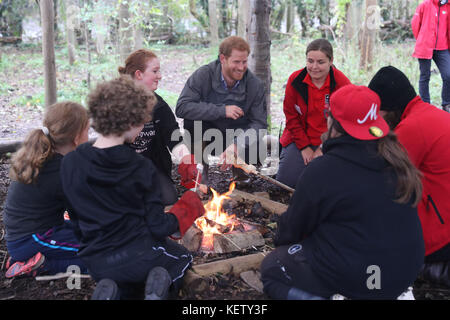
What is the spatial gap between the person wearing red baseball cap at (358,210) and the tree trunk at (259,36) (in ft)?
10.8

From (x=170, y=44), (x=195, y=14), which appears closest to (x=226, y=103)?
(x=195, y=14)

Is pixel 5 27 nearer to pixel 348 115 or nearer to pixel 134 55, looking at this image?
pixel 134 55

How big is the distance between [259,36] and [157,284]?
3.90 metres

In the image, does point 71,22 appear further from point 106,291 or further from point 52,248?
point 106,291

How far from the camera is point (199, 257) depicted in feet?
10.9

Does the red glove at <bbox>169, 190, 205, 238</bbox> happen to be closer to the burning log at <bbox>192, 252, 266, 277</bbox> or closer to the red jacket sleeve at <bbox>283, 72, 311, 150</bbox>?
the burning log at <bbox>192, 252, 266, 277</bbox>

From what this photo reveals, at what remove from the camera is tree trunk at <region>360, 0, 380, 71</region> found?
1020cm

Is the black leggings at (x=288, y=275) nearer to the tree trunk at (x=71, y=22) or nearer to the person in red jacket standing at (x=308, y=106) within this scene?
the person in red jacket standing at (x=308, y=106)

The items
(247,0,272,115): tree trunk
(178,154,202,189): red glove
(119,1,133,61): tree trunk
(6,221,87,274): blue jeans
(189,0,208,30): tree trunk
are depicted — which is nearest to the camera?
(6,221,87,274): blue jeans

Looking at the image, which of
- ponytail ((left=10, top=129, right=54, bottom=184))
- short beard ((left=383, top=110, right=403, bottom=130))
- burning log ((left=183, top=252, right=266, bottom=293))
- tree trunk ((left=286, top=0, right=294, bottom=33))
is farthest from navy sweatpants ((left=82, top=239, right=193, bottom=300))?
tree trunk ((left=286, top=0, right=294, bottom=33))

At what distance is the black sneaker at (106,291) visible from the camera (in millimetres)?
2277

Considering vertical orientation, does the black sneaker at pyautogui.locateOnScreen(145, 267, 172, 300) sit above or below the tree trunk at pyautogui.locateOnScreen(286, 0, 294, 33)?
below

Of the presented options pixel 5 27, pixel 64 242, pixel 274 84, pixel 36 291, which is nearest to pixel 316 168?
pixel 64 242

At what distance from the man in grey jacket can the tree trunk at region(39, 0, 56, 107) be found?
69.6 inches
